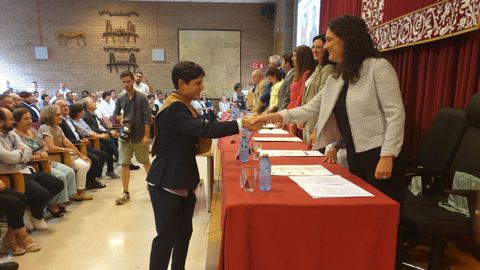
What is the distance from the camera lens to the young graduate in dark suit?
5.90 ft

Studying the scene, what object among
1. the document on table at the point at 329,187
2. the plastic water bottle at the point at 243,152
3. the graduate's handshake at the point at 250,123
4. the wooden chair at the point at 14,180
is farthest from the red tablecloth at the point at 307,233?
the wooden chair at the point at 14,180

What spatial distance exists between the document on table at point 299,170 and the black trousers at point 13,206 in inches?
79.4

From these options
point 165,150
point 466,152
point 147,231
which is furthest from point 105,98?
point 466,152

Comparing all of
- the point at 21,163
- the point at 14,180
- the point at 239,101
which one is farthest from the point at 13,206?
the point at 239,101

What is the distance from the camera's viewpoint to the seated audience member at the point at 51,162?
10.8 feet

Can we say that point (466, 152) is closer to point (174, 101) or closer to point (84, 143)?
point (174, 101)

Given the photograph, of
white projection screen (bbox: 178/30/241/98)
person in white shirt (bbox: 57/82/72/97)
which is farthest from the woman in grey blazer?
person in white shirt (bbox: 57/82/72/97)

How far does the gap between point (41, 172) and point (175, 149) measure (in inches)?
83.7

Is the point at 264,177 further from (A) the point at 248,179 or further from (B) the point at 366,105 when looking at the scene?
(B) the point at 366,105

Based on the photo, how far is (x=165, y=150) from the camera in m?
1.84

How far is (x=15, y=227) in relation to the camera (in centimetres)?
271

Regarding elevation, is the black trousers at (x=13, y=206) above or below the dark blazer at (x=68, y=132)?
below

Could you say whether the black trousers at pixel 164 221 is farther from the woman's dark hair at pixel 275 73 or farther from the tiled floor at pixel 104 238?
the woman's dark hair at pixel 275 73

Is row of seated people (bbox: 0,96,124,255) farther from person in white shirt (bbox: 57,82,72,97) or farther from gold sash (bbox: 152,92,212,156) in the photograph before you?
person in white shirt (bbox: 57,82,72,97)
